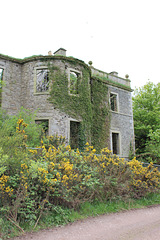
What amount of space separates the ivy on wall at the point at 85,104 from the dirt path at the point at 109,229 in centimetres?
840

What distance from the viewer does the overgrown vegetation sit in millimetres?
3863

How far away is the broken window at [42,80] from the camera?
13889mm

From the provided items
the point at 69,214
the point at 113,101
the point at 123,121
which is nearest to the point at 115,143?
the point at 123,121

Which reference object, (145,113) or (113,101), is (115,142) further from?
(145,113)

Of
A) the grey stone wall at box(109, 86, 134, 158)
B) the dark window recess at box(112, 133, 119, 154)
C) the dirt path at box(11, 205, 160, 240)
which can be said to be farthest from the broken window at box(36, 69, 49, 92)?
the dirt path at box(11, 205, 160, 240)

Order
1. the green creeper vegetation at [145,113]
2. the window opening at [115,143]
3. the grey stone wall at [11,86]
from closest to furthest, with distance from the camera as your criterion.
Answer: the grey stone wall at [11,86] < the window opening at [115,143] < the green creeper vegetation at [145,113]

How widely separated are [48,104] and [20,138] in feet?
27.7

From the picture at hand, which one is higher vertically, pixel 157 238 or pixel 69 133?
pixel 69 133

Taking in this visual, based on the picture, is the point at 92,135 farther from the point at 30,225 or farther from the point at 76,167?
the point at 30,225

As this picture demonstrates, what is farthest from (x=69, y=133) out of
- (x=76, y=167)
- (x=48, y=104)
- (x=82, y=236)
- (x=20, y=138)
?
(x=82, y=236)

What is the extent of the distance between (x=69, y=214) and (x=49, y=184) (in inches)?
33.2

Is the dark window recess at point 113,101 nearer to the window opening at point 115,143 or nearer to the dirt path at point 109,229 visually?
the window opening at point 115,143

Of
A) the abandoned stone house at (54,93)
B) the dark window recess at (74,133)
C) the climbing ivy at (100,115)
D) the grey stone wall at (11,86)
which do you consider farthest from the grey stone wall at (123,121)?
the grey stone wall at (11,86)

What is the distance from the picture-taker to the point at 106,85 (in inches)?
690
